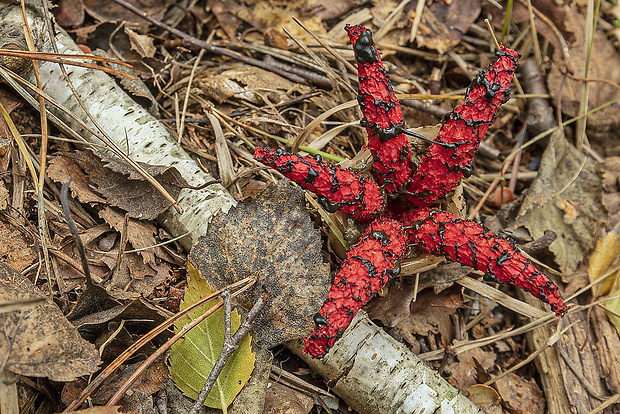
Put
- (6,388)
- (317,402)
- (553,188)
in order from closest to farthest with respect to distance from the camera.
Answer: (6,388)
(317,402)
(553,188)

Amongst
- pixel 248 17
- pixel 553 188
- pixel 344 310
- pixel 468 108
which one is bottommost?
pixel 553 188

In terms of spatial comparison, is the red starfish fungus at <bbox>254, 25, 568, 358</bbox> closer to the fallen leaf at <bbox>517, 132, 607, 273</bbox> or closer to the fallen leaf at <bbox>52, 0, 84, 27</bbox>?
the fallen leaf at <bbox>517, 132, 607, 273</bbox>

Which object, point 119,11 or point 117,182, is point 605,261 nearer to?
point 117,182

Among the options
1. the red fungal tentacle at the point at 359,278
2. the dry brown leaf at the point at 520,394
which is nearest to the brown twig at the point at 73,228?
the red fungal tentacle at the point at 359,278

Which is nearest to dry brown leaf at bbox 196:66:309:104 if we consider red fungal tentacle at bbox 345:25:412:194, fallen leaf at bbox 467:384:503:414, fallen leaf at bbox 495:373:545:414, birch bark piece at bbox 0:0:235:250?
birch bark piece at bbox 0:0:235:250

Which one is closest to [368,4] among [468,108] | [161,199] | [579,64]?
[579,64]

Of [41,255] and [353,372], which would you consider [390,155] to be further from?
[41,255]

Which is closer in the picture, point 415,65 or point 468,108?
point 468,108

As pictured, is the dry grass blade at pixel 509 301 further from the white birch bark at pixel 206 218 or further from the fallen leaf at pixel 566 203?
the white birch bark at pixel 206 218
